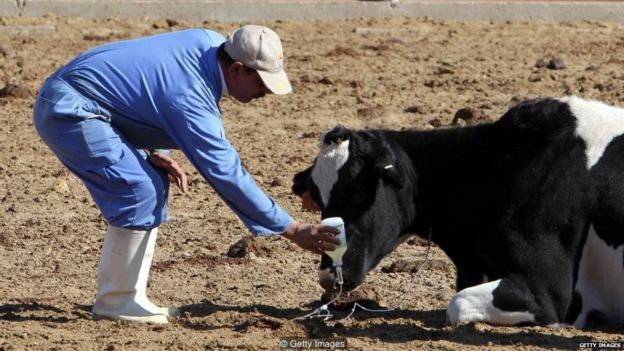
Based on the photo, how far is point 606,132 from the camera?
24.8 ft

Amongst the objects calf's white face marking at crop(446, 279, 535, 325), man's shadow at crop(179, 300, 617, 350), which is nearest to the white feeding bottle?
man's shadow at crop(179, 300, 617, 350)

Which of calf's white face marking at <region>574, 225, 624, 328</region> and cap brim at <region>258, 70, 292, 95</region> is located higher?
cap brim at <region>258, 70, 292, 95</region>

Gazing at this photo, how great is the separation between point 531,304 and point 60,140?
2.47m

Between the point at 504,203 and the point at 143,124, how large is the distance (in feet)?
6.21

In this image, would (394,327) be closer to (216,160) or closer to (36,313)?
(216,160)

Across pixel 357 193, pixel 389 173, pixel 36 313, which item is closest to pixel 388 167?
pixel 389 173

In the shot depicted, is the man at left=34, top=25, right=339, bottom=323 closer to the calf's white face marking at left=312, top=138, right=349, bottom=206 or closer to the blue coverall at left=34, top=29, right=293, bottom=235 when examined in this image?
the blue coverall at left=34, top=29, right=293, bottom=235

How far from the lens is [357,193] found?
299 inches

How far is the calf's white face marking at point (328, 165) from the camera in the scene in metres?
7.61

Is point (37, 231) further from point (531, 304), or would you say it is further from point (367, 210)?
point (531, 304)

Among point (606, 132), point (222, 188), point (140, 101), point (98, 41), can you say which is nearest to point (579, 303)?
point (606, 132)

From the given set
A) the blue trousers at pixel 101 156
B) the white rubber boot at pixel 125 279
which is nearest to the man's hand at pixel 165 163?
the blue trousers at pixel 101 156

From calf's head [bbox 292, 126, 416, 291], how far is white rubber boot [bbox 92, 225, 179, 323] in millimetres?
916

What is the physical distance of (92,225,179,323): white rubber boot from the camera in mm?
7289
